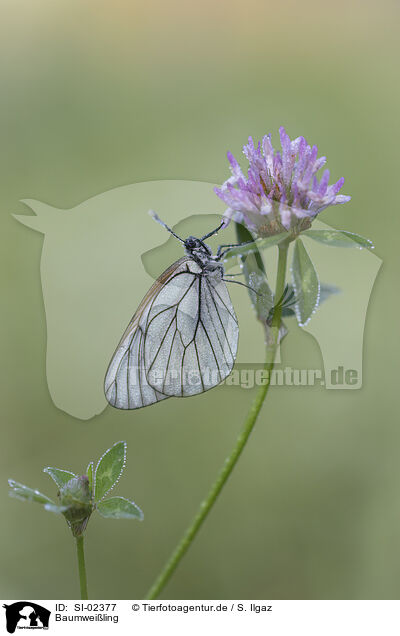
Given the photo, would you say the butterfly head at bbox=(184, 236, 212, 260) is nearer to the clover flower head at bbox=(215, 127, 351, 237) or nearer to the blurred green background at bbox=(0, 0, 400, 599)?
the clover flower head at bbox=(215, 127, 351, 237)

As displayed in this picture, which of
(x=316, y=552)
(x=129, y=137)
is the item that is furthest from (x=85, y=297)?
(x=316, y=552)

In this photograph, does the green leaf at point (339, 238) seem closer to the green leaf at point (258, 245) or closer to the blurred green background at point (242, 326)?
the green leaf at point (258, 245)
